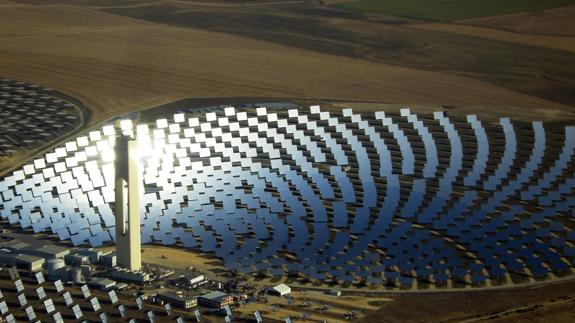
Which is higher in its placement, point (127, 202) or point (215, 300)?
point (127, 202)

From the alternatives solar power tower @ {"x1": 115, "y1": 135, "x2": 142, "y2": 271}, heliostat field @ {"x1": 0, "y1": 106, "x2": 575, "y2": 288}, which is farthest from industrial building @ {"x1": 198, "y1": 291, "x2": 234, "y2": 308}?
solar power tower @ {"x1": 115, "y1": 135, "x2": 142, "y2": 271}

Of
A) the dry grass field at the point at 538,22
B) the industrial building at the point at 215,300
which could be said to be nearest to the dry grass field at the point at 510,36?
the dry grass field at the point at 538,22

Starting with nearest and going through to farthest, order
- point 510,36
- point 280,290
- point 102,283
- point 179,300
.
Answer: point 179,300, point 280,290, point 102,283, point 510,36

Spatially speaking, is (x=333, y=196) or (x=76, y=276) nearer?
(x=76, y=276)

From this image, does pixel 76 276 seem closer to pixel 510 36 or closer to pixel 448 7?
pixel 510 36

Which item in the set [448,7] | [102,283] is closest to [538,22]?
[448,7]

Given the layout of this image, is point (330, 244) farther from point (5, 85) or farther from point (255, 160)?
point (5, 85)

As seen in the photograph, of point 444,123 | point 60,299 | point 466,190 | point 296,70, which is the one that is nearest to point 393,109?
point 444,123

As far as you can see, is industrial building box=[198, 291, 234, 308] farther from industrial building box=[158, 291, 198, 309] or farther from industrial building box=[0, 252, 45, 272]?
industrial building box=[0, 252, 45, 272]
